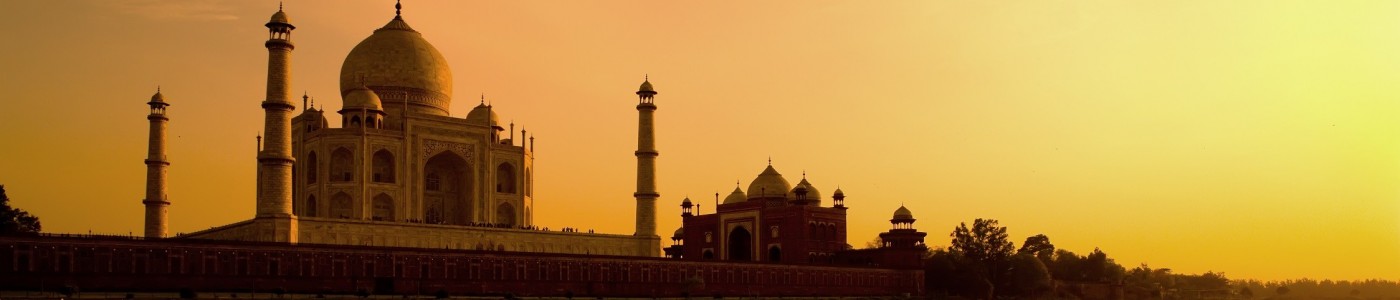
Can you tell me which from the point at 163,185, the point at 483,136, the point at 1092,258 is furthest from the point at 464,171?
the point at 1092,258

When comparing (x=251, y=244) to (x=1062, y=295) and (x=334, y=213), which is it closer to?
(x=334, y=213)

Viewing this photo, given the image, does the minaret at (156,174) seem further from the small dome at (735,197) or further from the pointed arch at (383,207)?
the small dome at (735,197)

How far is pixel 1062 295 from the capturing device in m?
92.4

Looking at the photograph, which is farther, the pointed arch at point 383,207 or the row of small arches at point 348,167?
the row of small arches at point 348,167

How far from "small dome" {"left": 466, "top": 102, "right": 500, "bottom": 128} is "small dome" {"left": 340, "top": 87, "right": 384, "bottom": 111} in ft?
17.8

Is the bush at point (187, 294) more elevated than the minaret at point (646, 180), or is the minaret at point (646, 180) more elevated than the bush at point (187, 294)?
the minaret at point (646, 180)

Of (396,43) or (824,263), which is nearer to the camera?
(396,43)

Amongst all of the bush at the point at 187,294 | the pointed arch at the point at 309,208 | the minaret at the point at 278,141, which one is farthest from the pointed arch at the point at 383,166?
the bush at the point at 187,294

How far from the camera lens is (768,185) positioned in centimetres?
8538

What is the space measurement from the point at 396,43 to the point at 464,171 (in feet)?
24.7

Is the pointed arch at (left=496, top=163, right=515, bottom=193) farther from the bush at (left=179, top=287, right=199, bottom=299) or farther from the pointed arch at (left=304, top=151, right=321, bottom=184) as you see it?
the bush at (left=179, top=287, right=199, bottom=299)

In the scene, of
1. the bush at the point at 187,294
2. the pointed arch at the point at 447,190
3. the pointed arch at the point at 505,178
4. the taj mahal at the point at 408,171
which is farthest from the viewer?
the pointed arch at the point at 505,178

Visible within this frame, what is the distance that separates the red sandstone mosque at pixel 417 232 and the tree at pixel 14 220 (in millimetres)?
4984

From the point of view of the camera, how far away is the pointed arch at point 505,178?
2948 inches
